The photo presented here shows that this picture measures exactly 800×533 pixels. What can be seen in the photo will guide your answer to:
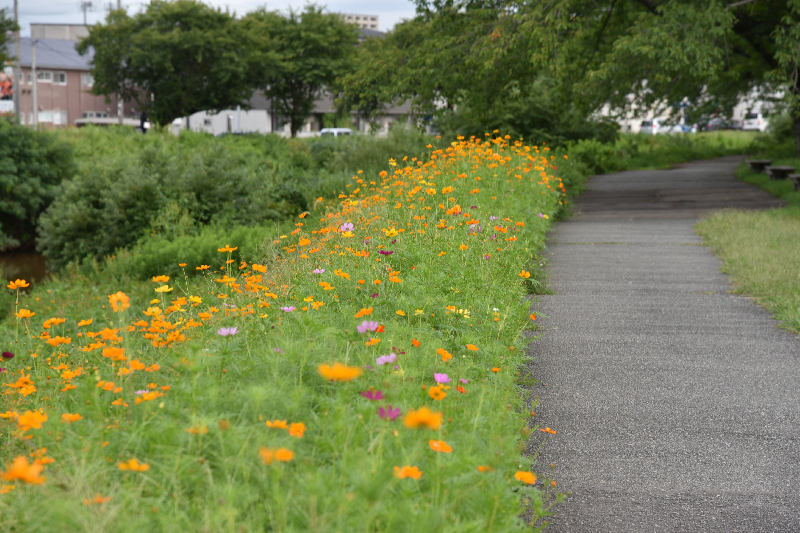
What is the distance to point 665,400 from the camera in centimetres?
416

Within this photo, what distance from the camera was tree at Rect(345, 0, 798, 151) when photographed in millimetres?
11805

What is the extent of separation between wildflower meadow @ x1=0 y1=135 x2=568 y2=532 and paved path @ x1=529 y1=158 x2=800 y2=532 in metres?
0.27

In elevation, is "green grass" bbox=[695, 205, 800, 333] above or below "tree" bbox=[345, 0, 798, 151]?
below

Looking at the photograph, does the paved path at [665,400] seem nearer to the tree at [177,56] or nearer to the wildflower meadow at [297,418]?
the wildflower meadow at [297,418]

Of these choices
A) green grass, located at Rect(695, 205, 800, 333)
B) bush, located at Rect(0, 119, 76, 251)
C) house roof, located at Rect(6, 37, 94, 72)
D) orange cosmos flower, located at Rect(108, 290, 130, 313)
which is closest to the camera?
orange cosmos flower, located at Rect(108, 290, 130, 313)

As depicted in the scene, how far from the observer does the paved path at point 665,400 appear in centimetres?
305

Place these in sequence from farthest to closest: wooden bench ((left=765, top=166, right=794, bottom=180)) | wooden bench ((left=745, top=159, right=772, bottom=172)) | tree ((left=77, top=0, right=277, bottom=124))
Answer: tree ((left=77, top=0, right=277, bottom=124)) < wooden bench ((left=745, top=159, right=772, bottom=172)) < wooden bench ((left=765, top=166, right=794, bottom=180))

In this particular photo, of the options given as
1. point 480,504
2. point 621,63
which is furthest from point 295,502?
point 621,63

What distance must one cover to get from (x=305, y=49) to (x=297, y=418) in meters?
49.1

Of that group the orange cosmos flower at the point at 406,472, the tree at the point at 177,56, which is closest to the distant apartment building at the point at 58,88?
the tree at the point at 177,56

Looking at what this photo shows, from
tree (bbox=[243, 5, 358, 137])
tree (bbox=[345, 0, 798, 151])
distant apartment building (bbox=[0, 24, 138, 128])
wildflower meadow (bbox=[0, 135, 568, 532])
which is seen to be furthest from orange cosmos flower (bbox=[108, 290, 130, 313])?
distant apartment building (bbox=[0, 24, 138, 128])

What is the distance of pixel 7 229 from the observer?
19.7 meters

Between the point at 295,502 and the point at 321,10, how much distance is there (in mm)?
51361

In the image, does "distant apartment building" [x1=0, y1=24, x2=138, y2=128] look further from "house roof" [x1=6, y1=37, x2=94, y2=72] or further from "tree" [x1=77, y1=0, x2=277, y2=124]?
"tree" [x1=77, y1=0, x2=277, y2=124]
